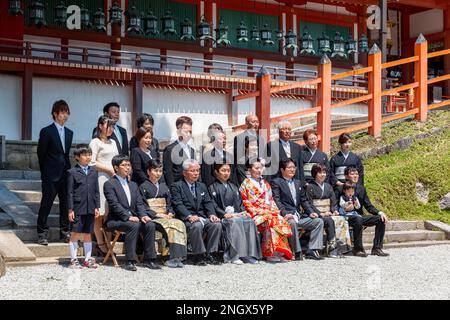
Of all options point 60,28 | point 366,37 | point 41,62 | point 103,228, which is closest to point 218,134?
point 103,228

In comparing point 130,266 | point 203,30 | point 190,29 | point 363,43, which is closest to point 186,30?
point 190,29

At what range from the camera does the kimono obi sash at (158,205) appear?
7.98 metres

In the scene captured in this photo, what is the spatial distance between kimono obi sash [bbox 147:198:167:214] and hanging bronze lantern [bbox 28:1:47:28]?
7.37 meters

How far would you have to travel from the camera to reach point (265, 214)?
8492 mm

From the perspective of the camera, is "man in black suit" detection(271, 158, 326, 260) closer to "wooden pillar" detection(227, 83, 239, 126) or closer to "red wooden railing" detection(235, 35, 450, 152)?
"red wooden railing" detection(235, 35, 450, 152)

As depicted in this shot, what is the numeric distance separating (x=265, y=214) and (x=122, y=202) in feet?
5.73

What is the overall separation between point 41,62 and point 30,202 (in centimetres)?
527

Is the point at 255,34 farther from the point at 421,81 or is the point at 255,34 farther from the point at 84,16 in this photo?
the point at 421,81

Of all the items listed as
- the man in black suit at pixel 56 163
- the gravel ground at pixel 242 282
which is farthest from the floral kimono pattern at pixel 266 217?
the man in black suit at pixel 56 163

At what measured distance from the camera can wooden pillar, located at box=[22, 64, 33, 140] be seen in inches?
539

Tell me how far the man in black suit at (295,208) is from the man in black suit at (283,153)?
0.22 m

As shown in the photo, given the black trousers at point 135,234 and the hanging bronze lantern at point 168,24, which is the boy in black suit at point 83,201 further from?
the hanging bronze lantern at point 168,24

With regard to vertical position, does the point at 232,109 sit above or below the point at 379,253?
above

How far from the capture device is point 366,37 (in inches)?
746
